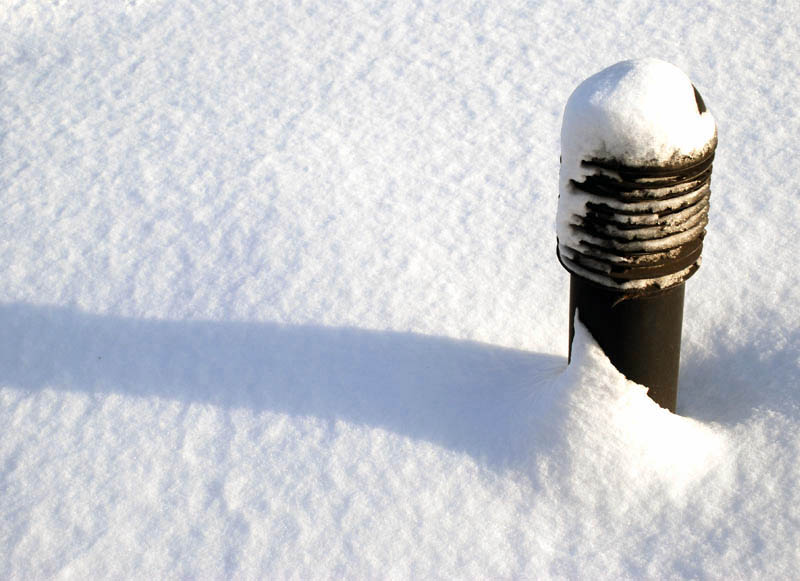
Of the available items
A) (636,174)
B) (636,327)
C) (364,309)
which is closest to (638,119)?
(636,174)

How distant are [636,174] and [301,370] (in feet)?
3.35

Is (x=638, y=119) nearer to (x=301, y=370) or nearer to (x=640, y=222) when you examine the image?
(x=640, y=222)

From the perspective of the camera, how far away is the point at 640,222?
150cm

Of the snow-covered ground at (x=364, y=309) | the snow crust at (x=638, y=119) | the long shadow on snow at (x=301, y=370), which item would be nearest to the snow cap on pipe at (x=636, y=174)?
the snow crust at (x=638, y=119)

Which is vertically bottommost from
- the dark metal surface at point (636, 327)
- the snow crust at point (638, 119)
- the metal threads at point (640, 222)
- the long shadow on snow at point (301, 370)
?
the long shadow on snow at point (301, 370)

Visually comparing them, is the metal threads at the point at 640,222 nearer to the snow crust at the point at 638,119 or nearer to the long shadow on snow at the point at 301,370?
the snow crust at the point at 638,119

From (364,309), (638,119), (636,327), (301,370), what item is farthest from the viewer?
(364,309)

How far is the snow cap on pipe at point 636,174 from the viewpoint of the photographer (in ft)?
4.75

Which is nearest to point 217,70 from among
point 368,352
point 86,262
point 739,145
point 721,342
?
point 86,262

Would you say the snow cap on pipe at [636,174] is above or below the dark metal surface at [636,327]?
above

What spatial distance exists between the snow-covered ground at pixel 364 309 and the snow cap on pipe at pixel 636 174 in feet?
0.95

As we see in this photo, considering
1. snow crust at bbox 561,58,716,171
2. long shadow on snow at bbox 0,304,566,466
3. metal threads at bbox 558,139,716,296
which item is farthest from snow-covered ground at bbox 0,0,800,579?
snow crust at bbox 561,58,716,171

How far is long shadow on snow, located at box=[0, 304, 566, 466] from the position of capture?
189cm

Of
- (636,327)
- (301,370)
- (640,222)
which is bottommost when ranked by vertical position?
(301,370)
